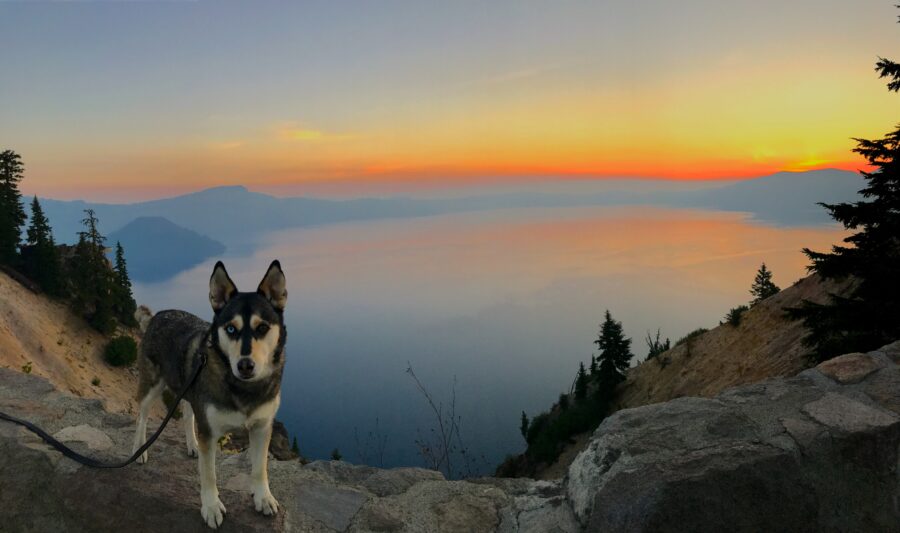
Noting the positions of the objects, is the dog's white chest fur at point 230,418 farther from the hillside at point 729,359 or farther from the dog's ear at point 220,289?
the hillside at point 729,359

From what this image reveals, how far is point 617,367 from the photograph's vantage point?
39.1 meters

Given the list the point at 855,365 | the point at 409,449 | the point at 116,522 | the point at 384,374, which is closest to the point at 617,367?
the point at 855,365

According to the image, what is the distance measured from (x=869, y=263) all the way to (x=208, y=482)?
13622 millimetres

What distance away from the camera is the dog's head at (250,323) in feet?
12.7

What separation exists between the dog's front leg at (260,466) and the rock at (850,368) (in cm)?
558

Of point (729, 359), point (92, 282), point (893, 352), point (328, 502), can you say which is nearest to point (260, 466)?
point (328, 502)

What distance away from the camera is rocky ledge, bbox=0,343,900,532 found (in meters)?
3.47

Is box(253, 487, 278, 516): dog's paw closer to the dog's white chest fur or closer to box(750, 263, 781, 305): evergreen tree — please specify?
the dog's white chest fur

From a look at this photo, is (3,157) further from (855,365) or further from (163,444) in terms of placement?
(855,365)

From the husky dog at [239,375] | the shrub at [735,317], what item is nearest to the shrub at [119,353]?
the husky dog at [239,375]

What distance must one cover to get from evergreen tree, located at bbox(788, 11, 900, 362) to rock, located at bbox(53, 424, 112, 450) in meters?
12.8

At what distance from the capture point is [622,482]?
12.1ft

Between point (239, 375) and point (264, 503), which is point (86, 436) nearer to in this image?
point (264, 503)

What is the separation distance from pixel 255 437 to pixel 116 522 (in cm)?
131
